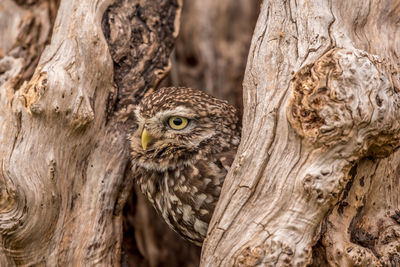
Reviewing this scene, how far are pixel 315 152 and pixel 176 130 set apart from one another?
35.1 inches

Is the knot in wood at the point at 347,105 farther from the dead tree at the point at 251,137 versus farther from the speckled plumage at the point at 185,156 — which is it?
the speckled plumage at the point at 185,156

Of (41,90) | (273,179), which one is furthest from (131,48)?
(273,179)

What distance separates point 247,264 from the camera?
2088 mm

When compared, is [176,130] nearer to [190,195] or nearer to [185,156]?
[185,156]

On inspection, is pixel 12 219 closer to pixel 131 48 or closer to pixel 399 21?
pixel 131 48

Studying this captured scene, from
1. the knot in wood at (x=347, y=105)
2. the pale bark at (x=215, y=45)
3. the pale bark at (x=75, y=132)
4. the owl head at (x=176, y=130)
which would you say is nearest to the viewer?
the knot in wood at (x=347, y=105)

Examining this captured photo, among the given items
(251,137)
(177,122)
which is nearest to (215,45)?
(177,122)

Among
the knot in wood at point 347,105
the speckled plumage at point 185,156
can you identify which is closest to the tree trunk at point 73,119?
the speckled plumage at point 185,156

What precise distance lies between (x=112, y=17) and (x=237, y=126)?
105 cm

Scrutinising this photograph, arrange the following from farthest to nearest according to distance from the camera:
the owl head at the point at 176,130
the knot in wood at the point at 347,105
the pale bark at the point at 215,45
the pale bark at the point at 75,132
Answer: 1. the pale bark at the point at 215,45
2. the owl head at the point at 176,130
3. the pale bark at the point at 75,132
4. the knot in wood at the point at 347,105

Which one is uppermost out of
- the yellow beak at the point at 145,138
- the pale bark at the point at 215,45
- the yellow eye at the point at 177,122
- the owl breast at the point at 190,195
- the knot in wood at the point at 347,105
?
the pale bark at the point at 215,45

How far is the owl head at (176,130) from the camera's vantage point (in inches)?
105

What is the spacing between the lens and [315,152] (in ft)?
6.77

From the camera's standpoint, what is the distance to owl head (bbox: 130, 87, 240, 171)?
2.66m
